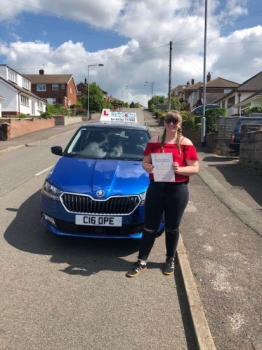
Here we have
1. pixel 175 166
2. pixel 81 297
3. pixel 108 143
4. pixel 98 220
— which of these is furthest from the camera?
pixel 108 143

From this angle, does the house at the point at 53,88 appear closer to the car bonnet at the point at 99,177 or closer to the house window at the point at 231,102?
the house window at the point at 231,102

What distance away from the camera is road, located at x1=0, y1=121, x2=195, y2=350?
283 cm

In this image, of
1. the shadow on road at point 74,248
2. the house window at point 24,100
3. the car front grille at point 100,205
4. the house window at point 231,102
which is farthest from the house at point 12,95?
the car front grille at point 100,205

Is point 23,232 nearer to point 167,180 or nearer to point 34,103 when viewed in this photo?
point 167,180

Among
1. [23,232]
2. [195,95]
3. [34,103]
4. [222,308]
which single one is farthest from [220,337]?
[195,95]

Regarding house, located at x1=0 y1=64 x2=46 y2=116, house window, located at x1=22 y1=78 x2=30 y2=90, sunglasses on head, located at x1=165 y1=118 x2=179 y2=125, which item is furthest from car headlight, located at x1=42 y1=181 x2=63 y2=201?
house window, located at x1=22 y1=78 x2=30 y2=90

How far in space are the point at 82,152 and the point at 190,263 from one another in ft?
8.93

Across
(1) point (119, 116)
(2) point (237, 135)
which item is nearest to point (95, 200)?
(1) point (119, 116)

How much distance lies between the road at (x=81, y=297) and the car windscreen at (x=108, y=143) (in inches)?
57.8

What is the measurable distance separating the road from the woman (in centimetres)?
39

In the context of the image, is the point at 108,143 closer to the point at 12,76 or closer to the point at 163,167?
the point at 163,167

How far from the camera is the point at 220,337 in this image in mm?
2826

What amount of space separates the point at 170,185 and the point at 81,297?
1.49 metres

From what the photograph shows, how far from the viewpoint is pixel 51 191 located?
4613 mm
